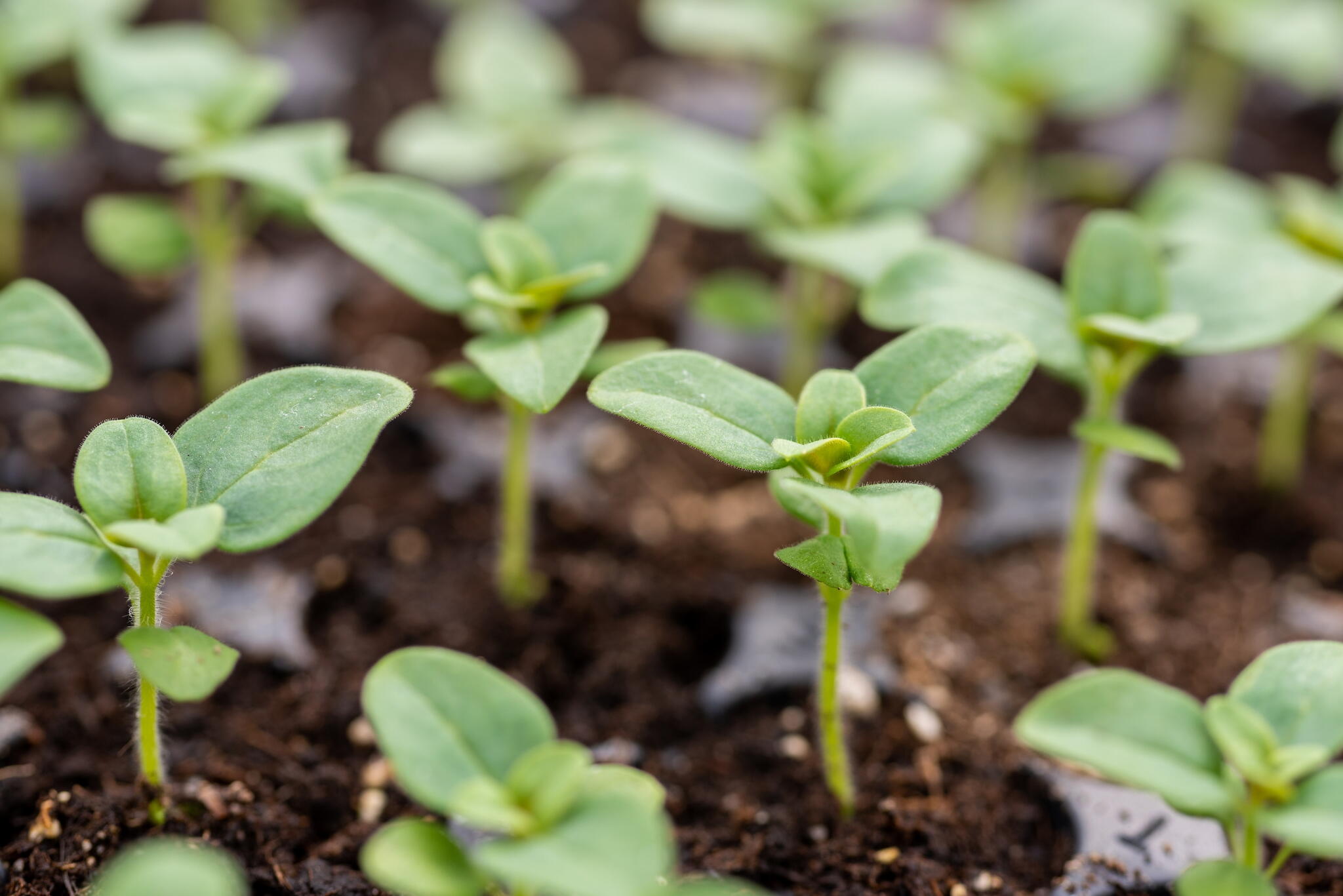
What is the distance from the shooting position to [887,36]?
8.05 feet

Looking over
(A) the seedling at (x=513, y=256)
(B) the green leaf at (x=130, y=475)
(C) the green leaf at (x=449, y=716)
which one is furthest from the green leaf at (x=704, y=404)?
(B) the green leaf at (x=130, y=475)

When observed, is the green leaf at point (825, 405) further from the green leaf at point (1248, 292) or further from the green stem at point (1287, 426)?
the green stem at point (1287, 426)

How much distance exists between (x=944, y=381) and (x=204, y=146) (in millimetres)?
946

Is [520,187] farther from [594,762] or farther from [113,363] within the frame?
[594,762]

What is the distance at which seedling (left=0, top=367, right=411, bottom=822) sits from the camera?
805 millimetres

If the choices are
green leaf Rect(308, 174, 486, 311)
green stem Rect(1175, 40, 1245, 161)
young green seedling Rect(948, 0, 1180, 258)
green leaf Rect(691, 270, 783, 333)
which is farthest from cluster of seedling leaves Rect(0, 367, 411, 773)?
green stem Rect(1175, 40, 1245, 161)

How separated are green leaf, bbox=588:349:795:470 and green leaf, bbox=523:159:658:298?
26 cm

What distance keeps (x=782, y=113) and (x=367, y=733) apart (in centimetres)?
144

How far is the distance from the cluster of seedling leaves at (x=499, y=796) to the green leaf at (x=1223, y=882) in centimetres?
32

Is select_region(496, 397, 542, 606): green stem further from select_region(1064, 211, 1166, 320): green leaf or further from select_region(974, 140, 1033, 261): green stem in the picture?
select_region(974, 140, 1033, 261): green stem

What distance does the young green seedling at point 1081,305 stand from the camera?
1.07 metres

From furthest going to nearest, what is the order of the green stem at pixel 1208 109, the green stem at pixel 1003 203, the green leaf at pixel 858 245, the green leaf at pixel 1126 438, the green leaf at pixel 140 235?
the green stem at pixel 1208 109, the green stem at pixel 1003 203, the green leaf at pixel 140 235, the green leaf at pixel 858 245, the green leaf at pixel 1126 438

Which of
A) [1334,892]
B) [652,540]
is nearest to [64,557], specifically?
[652,540]

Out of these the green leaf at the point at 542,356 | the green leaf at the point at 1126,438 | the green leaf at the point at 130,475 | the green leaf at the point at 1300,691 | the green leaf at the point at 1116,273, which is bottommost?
the green leaf at the point at 1300,691
